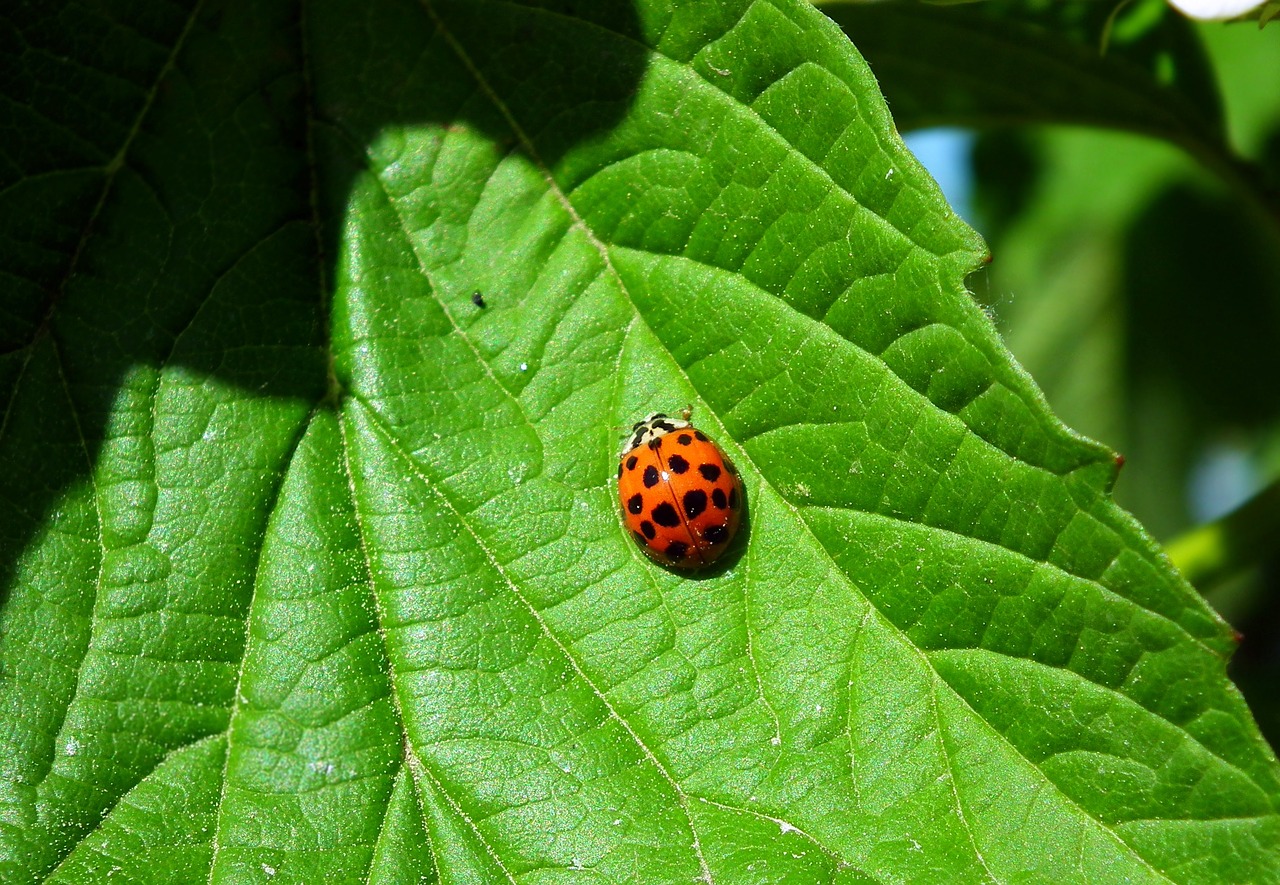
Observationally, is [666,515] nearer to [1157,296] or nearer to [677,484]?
[677,484]

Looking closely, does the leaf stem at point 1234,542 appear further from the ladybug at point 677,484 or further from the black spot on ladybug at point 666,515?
the black spot on ladybug at point 666,515

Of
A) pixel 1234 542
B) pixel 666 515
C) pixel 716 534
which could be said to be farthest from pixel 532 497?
pixel 1234 542

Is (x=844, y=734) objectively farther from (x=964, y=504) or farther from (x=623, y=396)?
(x=623, y=396)

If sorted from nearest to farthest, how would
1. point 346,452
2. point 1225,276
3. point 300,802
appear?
point 300,802 < point 346,452 < point 1225,276

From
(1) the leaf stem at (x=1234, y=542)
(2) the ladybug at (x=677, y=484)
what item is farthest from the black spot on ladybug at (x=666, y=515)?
(1) the leaf stem at (x=1234, y=542)

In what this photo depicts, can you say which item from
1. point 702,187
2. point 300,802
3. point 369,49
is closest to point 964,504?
point 702,187

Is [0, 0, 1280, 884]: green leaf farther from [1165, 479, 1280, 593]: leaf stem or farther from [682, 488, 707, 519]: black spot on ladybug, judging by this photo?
[1165, 479, 1280, 593]: leaf stem
